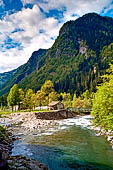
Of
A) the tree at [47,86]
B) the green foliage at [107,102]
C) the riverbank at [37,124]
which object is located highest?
the tree at [47,86]

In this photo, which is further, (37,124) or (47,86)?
(47,86)

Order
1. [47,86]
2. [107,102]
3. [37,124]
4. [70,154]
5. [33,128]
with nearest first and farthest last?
[70,154] → [107,102] → [33,128] → [37,124] → [47,86]

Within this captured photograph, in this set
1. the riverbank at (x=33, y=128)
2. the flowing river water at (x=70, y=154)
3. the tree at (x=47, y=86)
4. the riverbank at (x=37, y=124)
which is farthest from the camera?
the tree at (x=47, y=86)

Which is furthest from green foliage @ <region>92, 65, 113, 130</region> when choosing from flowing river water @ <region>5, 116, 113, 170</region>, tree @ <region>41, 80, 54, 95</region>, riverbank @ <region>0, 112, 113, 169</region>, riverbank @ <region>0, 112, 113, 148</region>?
tree @ <region>41, 80, 54, 95</region>

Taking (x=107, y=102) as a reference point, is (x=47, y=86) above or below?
above

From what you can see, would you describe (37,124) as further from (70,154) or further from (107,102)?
(107,102)

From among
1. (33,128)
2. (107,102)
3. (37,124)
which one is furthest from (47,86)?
(107,102)

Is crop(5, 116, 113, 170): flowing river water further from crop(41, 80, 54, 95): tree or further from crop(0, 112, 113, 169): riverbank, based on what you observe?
crop(41, 80, 54, 95): tree

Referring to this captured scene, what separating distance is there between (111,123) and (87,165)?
5.20 meters

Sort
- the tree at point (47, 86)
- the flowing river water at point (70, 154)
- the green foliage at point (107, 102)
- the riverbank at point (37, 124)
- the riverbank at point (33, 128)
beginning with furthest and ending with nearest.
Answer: the tree at point (47, 86) < the riverbank at point (37, 124) < the green foliage at point (107, 102) < the flowing river water at point (70, 154) < the riverbank at point (33, 128)

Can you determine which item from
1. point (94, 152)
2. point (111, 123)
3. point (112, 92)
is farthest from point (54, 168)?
point (112, 92)

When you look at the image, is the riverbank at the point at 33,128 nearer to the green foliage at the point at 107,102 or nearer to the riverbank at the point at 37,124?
the riverbank at the point at 37,124

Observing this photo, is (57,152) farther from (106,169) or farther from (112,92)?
(112,92)

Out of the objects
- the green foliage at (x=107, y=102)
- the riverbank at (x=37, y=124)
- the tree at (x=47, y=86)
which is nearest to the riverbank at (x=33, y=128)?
the riverbank at (x=37, y=124)
